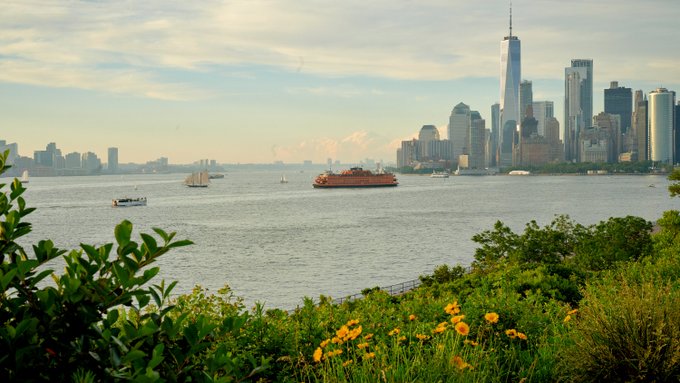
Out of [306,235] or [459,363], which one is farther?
[306,235]

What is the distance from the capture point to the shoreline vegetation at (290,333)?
139 inches

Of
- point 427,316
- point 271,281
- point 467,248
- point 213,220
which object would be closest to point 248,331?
point 427,316

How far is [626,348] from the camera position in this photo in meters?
7.84

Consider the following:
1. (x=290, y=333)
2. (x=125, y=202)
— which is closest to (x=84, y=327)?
(x=290, y=333)

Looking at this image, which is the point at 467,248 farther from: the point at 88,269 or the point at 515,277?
the point at 88,269

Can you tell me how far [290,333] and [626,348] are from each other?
4.08m

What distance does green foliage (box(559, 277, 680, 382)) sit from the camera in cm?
764

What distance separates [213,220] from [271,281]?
170ft

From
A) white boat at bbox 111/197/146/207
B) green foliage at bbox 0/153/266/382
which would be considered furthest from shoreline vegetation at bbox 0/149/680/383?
white boat at bbox 111/197/146/207

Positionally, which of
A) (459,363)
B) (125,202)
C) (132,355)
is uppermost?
(132,355)

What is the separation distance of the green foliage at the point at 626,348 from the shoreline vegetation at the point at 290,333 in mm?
16

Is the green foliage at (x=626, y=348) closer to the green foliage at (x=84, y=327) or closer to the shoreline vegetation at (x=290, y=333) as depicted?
the shoreline vegetation at (x=290, y=333)

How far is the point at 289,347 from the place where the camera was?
8.43m

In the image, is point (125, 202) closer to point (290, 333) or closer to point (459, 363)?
point (290, 333)
